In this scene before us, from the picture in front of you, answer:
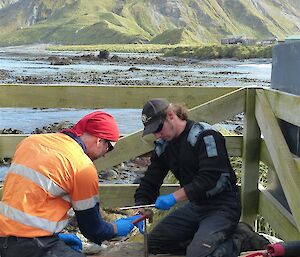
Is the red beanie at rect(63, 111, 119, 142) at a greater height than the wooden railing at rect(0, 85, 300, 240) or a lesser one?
greater

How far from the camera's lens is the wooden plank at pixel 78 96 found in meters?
5.60

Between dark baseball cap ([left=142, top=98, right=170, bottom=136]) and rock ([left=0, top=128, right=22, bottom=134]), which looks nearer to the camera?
dark baseball cap ([left=142, top=98, right=170, bottom=136])

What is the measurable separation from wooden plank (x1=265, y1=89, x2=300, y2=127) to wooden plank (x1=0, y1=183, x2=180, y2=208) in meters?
1.35

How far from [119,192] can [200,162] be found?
1.52 m

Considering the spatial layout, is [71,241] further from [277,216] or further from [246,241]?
[277,216]

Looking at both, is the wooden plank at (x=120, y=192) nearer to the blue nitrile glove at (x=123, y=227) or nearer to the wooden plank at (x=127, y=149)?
the wooden plank at (x=127, y=149)

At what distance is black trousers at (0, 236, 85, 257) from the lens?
3623mm

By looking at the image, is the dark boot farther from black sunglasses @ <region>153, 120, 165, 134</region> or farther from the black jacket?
black sunglasses @ <region>153, 120, 165, 134</region>

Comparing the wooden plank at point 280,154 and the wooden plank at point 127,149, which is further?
the wooden plank at point 127,149

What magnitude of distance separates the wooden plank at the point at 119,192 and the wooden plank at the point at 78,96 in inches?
31.2

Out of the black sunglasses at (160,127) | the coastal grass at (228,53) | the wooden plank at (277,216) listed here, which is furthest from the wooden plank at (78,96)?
the coastal grass at (228,53)

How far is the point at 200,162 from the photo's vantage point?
173 inches

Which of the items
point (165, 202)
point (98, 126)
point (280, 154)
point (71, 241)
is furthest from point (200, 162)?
point (71, 241)

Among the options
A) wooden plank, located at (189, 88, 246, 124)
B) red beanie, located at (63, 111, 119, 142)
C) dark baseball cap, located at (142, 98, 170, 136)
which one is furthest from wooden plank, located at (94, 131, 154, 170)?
red beanie, located at (63, 111, 119, 142)
